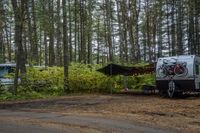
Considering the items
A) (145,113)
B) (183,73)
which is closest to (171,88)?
(183,73)

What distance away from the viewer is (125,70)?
26828 mm

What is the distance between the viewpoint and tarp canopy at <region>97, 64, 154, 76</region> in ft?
87.3

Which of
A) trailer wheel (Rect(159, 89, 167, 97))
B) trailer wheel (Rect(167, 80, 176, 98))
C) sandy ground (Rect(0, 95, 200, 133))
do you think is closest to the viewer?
sandy ground (Rect(0, 95, 200, 133))

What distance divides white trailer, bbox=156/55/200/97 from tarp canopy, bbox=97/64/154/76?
234 centimetres

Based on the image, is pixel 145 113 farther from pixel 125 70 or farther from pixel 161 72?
pixel 125 70

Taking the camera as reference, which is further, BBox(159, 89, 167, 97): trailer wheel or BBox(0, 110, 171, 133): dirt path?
BBox(159, 89, 167, 97): trailer wheel

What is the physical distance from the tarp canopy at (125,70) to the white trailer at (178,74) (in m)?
2.34

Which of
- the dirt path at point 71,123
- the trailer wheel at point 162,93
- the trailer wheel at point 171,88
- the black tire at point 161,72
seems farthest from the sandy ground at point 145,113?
the trailer wheel at point 162,93

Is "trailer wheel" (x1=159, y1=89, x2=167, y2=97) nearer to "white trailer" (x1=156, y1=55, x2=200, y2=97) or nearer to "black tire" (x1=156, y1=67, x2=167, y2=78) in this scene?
"white trailer" (x1=156, y1=55, x2=200, y2=97)

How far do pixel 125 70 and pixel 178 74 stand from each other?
14.6 feet

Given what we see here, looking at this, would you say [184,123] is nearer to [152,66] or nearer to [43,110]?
[43,110]

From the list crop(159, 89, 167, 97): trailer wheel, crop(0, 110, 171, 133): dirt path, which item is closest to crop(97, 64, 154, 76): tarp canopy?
crop(159, 89, 167, 97): trailer wheel

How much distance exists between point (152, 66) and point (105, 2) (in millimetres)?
22269

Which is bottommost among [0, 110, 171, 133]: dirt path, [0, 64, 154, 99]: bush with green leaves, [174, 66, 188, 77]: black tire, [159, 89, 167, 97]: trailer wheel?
[0, 110, 171, 133]: dirt path
